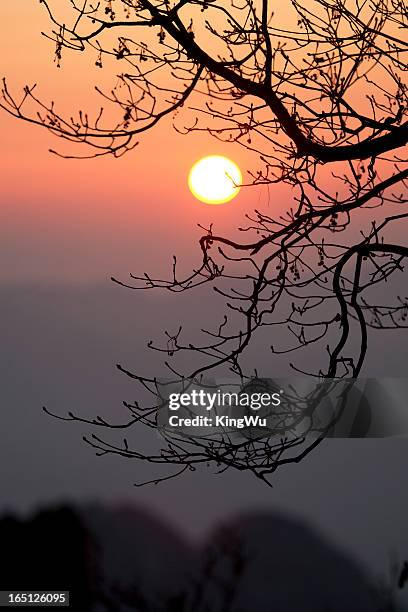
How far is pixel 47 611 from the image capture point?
9305mm

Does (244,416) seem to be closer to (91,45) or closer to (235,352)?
(235,352)

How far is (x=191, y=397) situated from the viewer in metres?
7.75

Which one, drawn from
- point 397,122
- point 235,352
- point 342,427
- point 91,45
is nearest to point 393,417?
point 342,427

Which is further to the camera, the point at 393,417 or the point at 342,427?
the point at 393,417

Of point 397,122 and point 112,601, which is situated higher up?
point 397,122

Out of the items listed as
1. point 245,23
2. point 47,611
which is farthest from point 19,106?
point 47,611

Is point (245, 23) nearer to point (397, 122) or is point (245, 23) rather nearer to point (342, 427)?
point (397, 122)

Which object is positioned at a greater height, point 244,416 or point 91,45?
point 91,45

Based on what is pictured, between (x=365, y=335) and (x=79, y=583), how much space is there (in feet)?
10.7

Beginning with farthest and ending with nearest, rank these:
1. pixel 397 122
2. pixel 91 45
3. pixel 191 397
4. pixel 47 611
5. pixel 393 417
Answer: pixel 47 611
pixel 393 417
pixel 191 397
pixel 397 122
pixel 91 45

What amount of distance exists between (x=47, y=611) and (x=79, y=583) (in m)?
0.91

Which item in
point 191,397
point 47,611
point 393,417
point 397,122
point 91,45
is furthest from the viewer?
point 47,611

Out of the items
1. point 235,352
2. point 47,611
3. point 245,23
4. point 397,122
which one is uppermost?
point 245,23

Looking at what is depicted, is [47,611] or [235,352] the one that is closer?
[235,352]
